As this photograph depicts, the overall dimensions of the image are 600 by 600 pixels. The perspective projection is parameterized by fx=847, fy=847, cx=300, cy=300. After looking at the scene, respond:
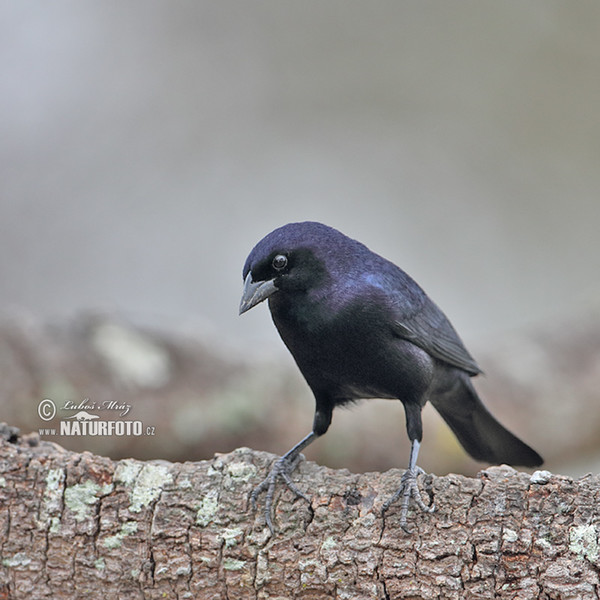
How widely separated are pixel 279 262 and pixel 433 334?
0.94 metres

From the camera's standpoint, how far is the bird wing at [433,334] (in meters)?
3.93

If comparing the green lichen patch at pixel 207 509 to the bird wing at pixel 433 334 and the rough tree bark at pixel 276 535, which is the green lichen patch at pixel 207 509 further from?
the bird wing at pixel 433 334

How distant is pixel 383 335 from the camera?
3.81 meters

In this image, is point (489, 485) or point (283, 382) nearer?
point (489, 485)

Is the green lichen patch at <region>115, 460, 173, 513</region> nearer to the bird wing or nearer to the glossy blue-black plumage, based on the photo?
the glossy blue-black plumage

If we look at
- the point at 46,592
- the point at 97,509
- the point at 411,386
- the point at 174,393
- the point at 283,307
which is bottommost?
the point at 46,592

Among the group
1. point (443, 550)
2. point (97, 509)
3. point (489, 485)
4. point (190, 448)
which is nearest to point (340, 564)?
point (443, 550)

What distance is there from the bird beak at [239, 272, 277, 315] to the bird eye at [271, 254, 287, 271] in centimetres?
7

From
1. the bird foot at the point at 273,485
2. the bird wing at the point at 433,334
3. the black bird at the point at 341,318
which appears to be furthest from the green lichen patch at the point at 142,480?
the bird wing at the point at 433,334

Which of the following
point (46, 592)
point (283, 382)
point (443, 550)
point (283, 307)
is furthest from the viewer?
point (283, 382)

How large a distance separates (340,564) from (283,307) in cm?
118

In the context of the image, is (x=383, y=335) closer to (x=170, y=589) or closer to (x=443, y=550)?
(x=443, y=550)

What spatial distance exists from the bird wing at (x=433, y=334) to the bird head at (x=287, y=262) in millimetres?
446

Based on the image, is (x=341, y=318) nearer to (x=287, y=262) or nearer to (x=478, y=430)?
(x=287, y=262)
